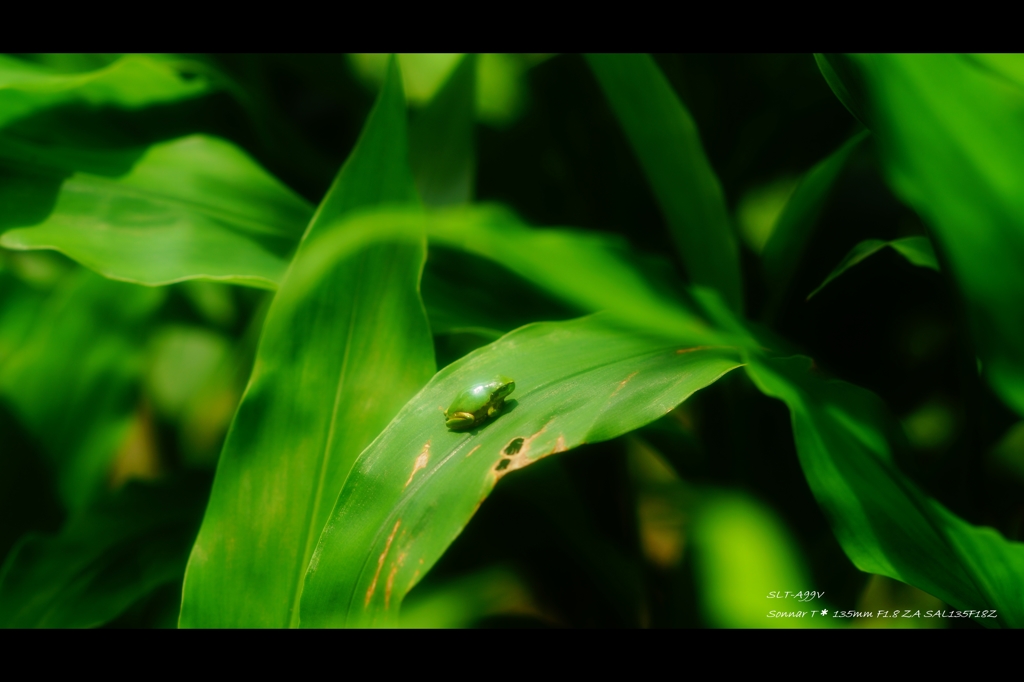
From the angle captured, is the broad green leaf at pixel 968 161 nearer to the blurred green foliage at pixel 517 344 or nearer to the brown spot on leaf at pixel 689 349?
A: the blurred green foliage at pixel 517 344

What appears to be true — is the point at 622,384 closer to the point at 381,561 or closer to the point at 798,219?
the point at 381,561

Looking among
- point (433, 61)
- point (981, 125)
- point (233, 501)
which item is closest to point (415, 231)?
point (233, 501)

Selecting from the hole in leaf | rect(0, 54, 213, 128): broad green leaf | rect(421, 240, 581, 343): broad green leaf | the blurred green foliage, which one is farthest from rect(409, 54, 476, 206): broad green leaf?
the hole in leaf

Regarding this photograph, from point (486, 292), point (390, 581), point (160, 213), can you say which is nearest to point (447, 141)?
point (486, 292)

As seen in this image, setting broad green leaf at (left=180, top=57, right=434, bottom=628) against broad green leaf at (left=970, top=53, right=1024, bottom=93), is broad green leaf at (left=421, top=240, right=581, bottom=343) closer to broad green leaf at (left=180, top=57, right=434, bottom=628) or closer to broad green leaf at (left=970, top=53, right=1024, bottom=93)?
broad green leaf at (left=180, top=57, right=434, bottom=628)

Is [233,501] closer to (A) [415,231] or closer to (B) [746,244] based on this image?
(A) [415,231]

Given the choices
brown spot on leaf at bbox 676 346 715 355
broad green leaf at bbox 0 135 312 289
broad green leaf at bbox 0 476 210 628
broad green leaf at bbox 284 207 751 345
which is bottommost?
broad green leaf at bbox 0 476 210 628
